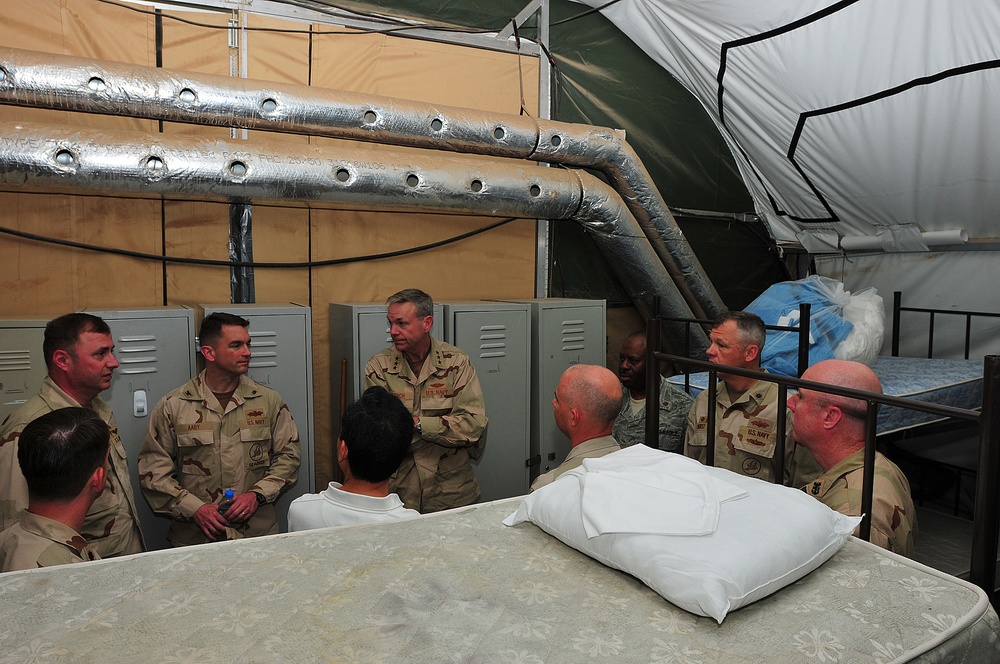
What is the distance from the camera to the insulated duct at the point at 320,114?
289 cm

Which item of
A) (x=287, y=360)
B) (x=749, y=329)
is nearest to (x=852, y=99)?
(x=749, y=329)

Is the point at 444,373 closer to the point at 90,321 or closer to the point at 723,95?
the point at 90,321

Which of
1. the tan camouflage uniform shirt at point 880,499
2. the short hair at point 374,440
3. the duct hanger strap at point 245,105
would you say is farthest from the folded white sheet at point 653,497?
the duct hanger strap at point 245,105

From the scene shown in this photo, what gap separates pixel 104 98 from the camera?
9.73ft

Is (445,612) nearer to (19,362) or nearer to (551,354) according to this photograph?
(19,362)

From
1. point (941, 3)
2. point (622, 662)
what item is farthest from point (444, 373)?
point (941, 3)

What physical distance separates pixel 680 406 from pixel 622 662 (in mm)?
Answer: 2769

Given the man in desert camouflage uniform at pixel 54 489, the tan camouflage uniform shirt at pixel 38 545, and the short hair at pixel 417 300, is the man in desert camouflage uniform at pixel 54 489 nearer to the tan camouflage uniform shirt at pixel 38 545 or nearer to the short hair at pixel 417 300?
the tan camouflage uniform shirt at pixel 38 545

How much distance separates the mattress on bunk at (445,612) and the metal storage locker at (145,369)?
2058 millimetres

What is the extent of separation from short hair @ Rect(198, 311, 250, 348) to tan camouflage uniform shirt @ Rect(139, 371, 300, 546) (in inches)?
6.7

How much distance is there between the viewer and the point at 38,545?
1760 mm

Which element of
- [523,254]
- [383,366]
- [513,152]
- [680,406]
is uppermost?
[513,152]

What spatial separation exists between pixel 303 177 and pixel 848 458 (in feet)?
8.68

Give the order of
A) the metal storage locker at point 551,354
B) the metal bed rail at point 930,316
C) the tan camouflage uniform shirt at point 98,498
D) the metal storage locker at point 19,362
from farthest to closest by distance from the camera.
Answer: the metal bed rail at point 930,316 < the metal storage locker at point 551,354 < the metal storage locker at point 19,362 < the tan camouflage uniform shirt at point 98,498
